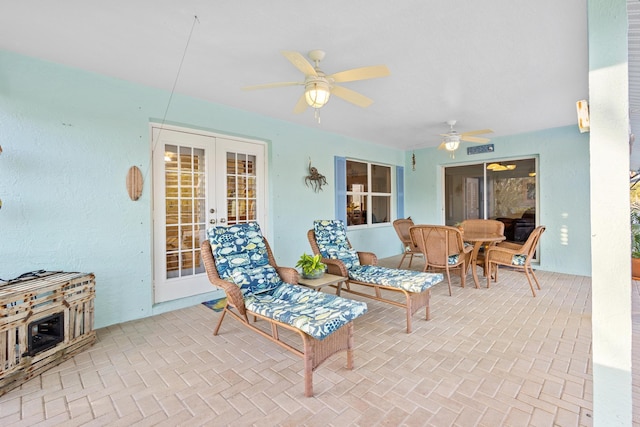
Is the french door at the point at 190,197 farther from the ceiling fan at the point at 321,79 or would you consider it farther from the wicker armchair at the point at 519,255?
the wicker armchair at the point at 519,255

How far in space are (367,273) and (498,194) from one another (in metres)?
4.23

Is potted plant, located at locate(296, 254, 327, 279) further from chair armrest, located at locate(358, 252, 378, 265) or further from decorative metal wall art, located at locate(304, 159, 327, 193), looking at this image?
decorative metal wall art, located at locate(304, 159, 327, 193)

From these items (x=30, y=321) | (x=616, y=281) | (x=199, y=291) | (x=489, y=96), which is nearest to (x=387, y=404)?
(x=616, y=281)

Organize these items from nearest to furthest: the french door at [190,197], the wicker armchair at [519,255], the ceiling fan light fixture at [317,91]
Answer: the ceiling fan light fixture at [317,91] < the french door at [190,197] < the wicker armchair at [519,255]

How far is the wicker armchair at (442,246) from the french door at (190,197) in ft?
8.43

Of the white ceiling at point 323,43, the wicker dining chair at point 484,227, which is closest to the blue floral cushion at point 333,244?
the white ceiling at point 323,43

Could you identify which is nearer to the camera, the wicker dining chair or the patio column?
the patio column

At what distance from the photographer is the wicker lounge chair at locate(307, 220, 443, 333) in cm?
300

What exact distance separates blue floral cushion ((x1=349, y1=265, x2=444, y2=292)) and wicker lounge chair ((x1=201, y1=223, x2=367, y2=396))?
0.73 m

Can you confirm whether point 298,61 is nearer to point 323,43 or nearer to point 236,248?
point 323,43

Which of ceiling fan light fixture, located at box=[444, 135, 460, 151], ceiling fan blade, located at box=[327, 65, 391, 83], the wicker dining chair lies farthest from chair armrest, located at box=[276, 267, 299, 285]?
the wicker dining chair

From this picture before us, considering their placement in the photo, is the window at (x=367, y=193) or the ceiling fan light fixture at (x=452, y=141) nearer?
the ceiling fan light fixture at (x=452, y=141)

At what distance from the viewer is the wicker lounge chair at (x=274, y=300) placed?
203 cm

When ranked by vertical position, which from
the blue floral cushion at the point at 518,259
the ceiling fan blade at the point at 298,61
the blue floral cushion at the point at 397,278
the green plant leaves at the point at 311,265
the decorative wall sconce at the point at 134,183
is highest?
the ceiling fan blade at the point at 298,61
